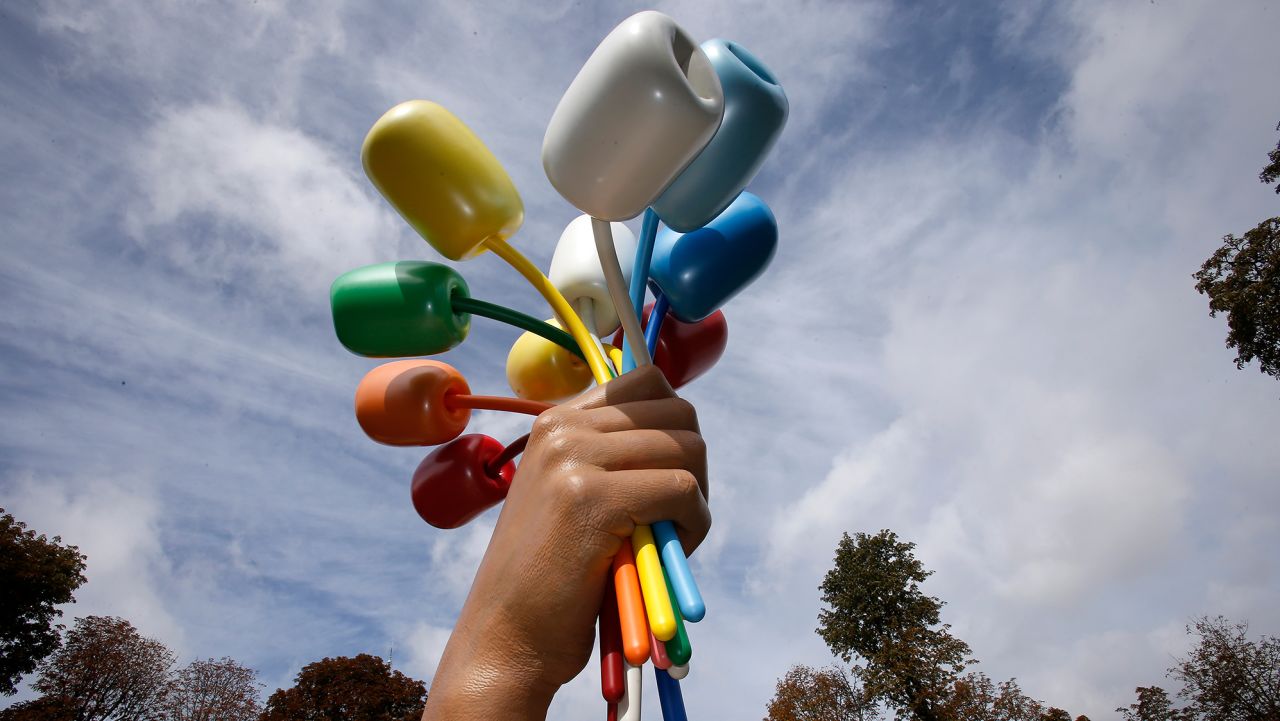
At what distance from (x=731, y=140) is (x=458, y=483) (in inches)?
80.3

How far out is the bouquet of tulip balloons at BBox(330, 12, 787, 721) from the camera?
2.03 metres

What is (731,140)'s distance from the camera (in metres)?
2.54

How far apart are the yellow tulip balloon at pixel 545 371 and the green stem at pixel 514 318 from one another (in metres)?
0.33

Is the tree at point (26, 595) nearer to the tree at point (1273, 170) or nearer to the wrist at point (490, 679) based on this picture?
the wrist at point (490, 679)

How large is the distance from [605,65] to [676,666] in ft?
6.20

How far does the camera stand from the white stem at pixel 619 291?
2.64 meters

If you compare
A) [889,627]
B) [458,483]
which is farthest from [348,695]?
[458,483]

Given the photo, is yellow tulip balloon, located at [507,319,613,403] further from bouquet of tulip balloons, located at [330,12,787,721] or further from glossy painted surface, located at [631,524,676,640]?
glossy painted surface, located at [631,524,676,640]

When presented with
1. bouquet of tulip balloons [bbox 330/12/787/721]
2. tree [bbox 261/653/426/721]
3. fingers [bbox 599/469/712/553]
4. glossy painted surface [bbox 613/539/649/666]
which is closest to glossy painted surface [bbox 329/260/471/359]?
bouquet of tulip balloons [bbox 330/12/787/721]

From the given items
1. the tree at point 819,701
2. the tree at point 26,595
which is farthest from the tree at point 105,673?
the tree at point 819,701

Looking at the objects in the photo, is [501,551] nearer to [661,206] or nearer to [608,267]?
[608,267]

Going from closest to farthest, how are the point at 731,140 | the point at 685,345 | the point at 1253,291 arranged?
1. the point at 731,140
2. the point at 685,345
3. the point at 1253,291

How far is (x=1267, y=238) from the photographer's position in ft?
32.9

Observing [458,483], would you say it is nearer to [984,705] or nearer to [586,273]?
[586,273]
